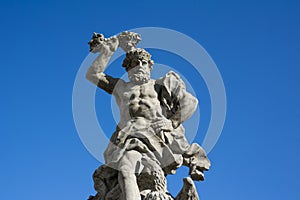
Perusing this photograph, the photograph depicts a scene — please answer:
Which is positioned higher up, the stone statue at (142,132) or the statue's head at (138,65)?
the statue's head at (138,65)

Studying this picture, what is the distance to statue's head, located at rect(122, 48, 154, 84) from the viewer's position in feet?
42.5

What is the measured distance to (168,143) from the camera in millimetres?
12305

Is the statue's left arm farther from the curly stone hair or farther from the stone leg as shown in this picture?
the stone leg

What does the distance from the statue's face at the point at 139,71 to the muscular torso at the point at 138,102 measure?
4.4 inches

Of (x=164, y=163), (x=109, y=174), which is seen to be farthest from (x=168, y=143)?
(x=109, y=174)

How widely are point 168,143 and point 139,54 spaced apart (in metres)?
2.02

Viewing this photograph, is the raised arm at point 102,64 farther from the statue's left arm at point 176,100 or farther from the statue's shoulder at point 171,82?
the statue's left arm at point 176,100

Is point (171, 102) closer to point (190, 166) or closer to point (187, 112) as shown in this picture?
point (187, 112)

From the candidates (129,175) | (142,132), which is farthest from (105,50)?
(129,175)

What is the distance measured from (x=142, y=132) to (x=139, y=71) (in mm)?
1479

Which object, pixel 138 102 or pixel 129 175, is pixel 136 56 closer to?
pixel 138 102

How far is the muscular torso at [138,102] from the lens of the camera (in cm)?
1254

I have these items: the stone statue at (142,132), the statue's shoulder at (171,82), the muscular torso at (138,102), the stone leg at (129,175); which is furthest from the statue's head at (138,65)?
the stone leg at (129,175)

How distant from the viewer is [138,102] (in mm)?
12648
